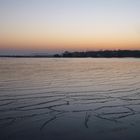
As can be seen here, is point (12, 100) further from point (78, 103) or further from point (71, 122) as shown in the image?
point (71, 122)

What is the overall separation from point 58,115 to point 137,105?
3.48 metres

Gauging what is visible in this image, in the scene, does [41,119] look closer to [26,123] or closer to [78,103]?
[26,123]

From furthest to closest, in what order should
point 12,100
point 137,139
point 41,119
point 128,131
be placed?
point 12,100 → point 41,119 → point 128,131 → point 137,139

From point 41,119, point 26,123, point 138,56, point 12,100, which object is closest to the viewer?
point 26,123

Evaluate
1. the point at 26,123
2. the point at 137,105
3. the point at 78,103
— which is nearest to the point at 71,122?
the point at 26,123

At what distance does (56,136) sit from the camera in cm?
568

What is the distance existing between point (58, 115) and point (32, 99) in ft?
9.49

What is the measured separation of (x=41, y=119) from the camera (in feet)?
23.4

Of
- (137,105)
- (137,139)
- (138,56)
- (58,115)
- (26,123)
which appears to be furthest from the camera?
(138,56)

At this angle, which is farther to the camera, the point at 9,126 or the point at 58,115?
the point at 58,115

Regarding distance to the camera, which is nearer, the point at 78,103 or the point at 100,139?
the point at 100,139

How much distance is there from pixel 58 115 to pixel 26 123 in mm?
1327

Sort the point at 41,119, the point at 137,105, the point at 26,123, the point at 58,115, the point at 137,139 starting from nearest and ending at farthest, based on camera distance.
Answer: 1. the point at 137,139
2. the point at 26,123
3. the point at 41,119
4. the point at 58,115
5. the point at 137,105

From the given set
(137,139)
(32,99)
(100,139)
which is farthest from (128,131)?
(32,99)
